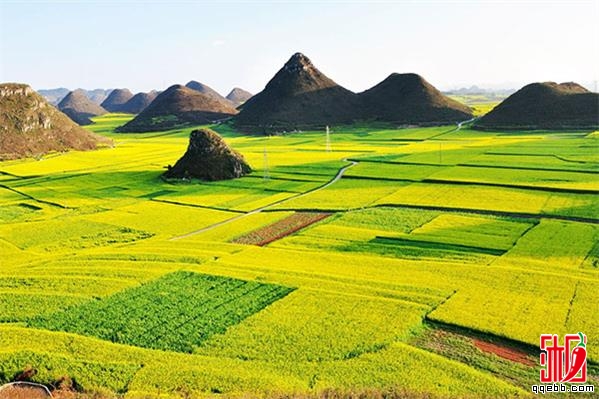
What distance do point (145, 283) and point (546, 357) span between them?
19.7m

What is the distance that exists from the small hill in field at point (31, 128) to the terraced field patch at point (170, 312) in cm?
7604

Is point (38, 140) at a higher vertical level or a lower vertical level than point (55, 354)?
higher

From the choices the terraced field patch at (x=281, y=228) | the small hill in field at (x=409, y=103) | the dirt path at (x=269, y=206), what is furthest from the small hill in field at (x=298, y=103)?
the terraced field patch at (x=281, y=228)

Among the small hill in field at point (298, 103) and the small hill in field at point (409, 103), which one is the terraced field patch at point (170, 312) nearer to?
the small hill in field at point (298, 103)

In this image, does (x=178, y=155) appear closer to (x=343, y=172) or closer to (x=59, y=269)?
(x=343, y=172)

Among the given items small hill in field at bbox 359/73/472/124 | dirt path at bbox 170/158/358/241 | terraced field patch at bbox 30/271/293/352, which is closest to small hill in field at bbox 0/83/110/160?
dirt path at bbox 170/158/358/241

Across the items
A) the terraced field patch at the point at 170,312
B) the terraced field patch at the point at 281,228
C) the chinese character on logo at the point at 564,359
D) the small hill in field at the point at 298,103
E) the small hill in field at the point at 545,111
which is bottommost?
the chinese character on logo at the point at 564,359

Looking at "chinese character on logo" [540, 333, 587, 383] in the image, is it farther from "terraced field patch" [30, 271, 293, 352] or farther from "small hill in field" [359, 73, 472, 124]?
"small hill in field" [359, 73, 472, 124]

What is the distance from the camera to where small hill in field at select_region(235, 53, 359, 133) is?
143500 mm

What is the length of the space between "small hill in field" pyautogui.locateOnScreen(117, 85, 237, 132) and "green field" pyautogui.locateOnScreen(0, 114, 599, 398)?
367ft

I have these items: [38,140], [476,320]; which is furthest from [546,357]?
[38,140]

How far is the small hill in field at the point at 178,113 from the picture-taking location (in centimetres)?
16775

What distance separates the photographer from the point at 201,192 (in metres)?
56.7

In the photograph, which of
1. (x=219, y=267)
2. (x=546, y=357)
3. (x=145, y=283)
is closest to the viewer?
(x=546, y=357)
